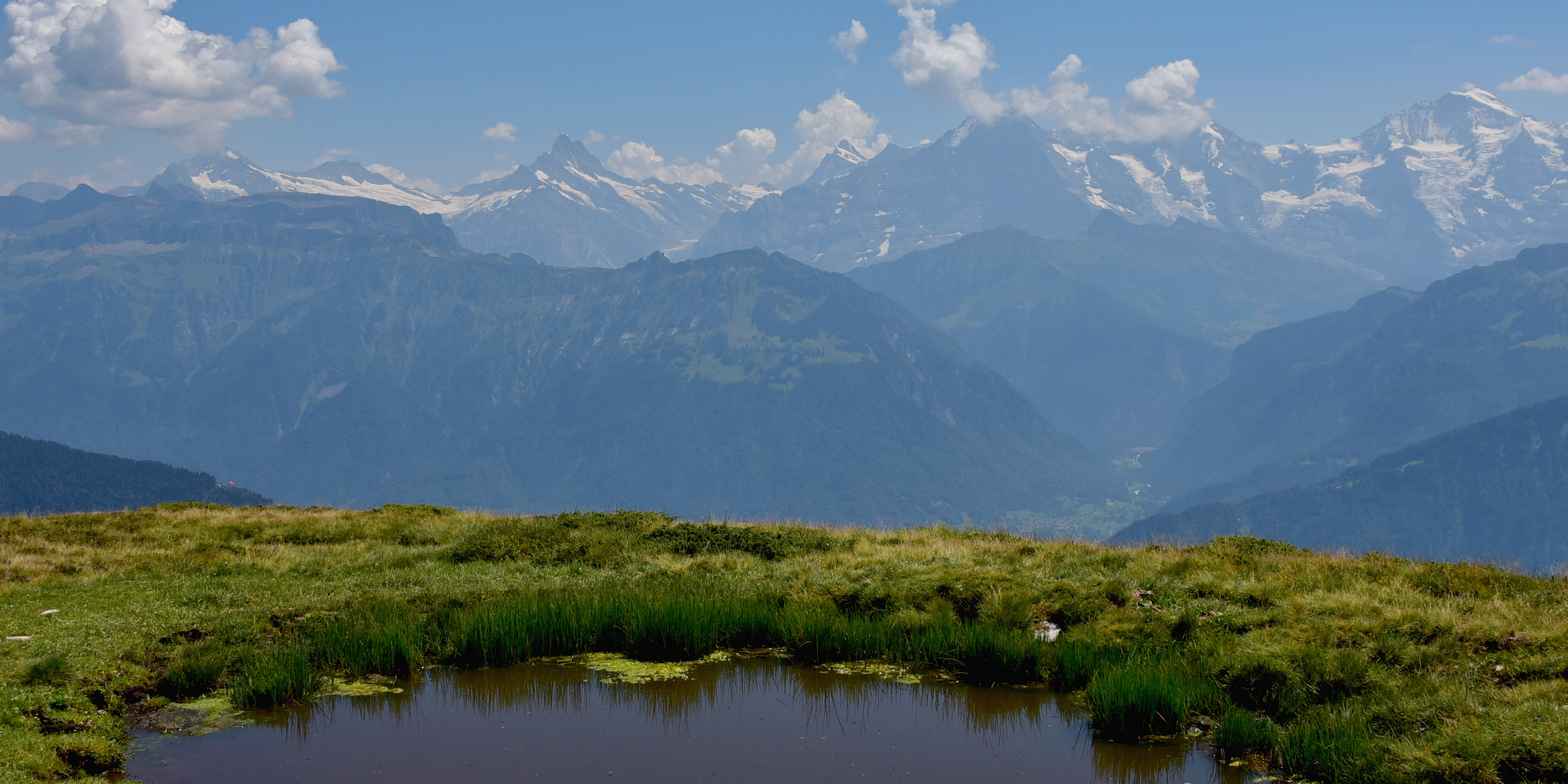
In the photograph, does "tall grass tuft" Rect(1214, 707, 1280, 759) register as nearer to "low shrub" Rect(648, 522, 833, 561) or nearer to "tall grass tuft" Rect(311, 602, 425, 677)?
"tall grass tuft" Rect(311, 602, 425, 677)

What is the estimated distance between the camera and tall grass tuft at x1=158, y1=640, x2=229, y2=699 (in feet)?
61.3

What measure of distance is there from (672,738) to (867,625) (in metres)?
6.37

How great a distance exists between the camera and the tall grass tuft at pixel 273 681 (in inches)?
714

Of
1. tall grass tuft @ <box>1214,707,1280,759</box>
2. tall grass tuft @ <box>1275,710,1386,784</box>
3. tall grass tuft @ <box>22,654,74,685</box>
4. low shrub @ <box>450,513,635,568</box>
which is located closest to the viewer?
tall grass tuft @ <box>1275,710,1386,784</box>

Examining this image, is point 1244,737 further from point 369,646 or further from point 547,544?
point 547,544

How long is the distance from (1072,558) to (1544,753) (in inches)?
567

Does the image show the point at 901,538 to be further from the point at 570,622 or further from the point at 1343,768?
the point at 1343,768

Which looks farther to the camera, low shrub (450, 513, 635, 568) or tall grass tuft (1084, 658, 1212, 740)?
low shrub (450, 513, 635, 568)

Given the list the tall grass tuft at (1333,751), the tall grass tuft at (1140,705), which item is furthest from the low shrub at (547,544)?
the tall grass tuft at (1333,751)

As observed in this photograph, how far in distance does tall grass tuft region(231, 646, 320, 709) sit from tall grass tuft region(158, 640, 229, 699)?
0.44 m

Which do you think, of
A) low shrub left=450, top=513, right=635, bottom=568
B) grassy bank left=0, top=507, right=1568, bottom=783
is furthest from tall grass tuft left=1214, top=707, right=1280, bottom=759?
low shrub left=450, top=513, right=635, bottom=568

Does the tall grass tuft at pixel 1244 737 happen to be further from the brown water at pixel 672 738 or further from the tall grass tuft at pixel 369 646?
the tall grass tuft at pixel 369 646

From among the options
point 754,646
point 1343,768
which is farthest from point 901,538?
point 1343,768

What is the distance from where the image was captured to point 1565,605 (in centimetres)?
2095
